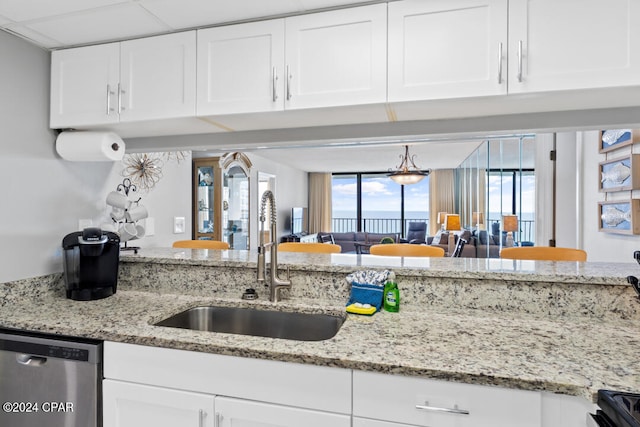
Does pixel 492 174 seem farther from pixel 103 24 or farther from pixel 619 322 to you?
pixel 103 24

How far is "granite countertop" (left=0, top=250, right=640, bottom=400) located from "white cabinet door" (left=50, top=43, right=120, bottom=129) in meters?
0.85

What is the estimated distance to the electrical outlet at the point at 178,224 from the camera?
9.44ft

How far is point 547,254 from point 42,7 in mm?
2760

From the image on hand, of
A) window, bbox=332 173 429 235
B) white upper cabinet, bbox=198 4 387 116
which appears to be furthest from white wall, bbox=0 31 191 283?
window, bbox=332 173 429 235

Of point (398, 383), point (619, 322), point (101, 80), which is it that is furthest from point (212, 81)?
point (619, 322)

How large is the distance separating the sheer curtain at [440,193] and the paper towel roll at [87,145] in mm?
8810

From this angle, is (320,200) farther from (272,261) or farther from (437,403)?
(437,403)

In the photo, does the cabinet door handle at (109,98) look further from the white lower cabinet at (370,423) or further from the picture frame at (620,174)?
the picture frame at (620,174)

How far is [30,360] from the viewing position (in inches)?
53.9

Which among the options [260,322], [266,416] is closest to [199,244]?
[260,322]

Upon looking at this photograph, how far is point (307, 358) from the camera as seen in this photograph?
1.07 meters

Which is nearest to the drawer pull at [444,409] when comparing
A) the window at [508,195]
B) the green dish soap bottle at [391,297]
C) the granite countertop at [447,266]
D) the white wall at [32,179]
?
the green dish soap bottle at [391,297]

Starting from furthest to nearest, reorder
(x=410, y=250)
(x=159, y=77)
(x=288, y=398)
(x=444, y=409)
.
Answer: (x=410, y=250), (x=159, y=77), (x=288, y=398), (x=444, y=409)

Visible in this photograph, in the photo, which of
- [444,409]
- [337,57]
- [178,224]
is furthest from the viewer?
[178,224]
